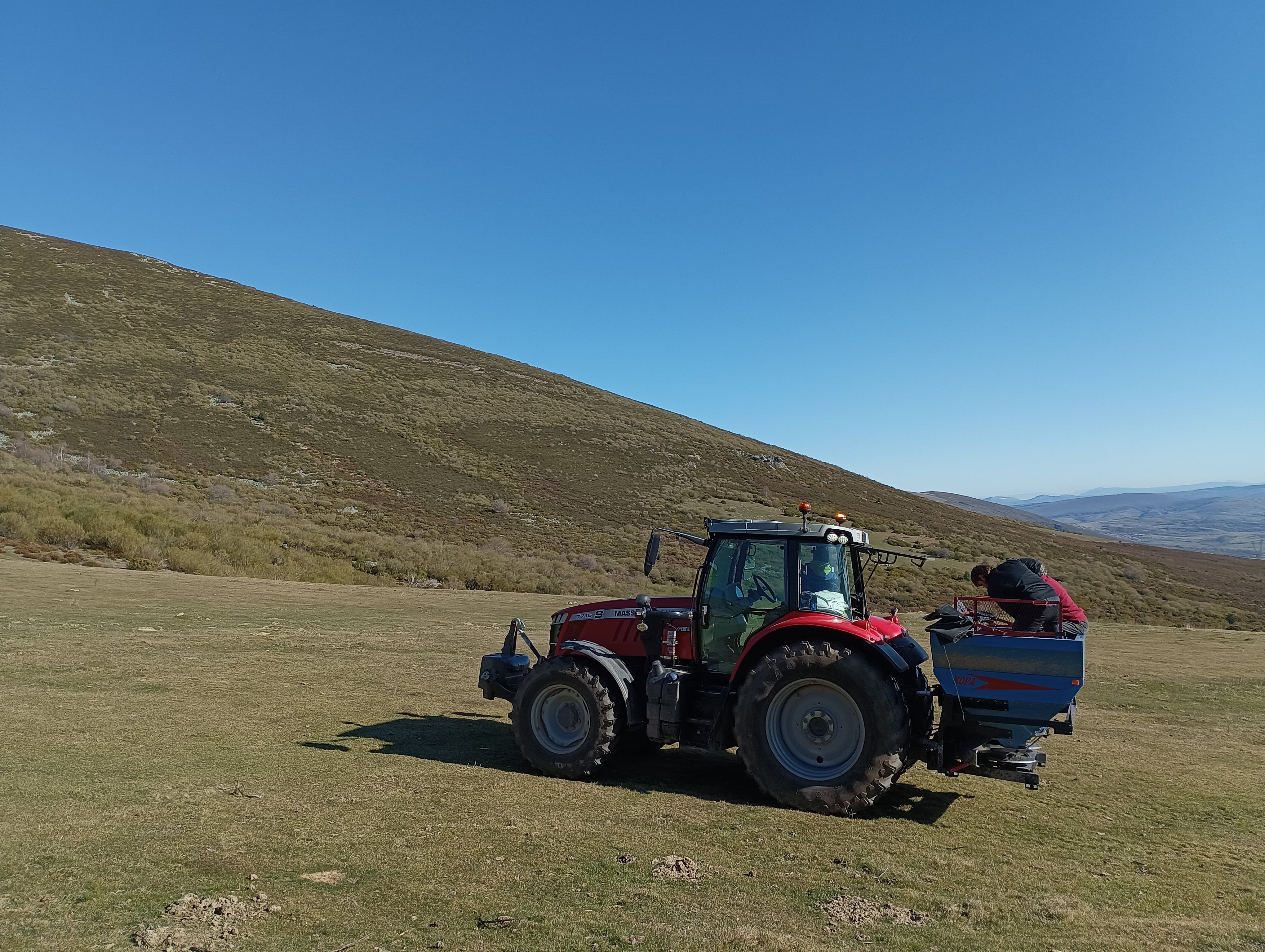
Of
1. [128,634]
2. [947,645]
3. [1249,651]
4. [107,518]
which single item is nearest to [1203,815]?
[947,645]

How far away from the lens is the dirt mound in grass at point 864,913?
420 cm

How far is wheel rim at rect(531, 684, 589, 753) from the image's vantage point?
7.26m

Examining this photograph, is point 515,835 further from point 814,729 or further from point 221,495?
point 221,495

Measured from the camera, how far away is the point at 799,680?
636cm

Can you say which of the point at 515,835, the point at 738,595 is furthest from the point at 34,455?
the point at 515,835

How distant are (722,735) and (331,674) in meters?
6.87

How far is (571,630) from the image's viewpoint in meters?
7.99

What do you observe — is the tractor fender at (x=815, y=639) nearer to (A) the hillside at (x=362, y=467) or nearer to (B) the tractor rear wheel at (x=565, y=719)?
(B) the tractor rear wheel at (x=565, y=719)

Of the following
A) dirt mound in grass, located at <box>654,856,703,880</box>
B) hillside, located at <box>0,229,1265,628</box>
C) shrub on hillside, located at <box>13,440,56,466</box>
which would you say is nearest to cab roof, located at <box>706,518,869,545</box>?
dirt mound in grass, located at <box>654,856,703,880</box>

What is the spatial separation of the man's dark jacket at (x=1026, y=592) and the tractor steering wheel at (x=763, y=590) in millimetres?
1717

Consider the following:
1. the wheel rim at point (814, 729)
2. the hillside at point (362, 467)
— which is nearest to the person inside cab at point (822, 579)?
the wheel rim at point (814, 729)

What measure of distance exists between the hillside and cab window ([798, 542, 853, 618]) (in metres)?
23.3

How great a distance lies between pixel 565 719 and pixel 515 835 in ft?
6.58

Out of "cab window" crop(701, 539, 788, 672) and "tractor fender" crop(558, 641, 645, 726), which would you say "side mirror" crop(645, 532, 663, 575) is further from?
"tractor fender" crop(558, 641, 645, 726)
